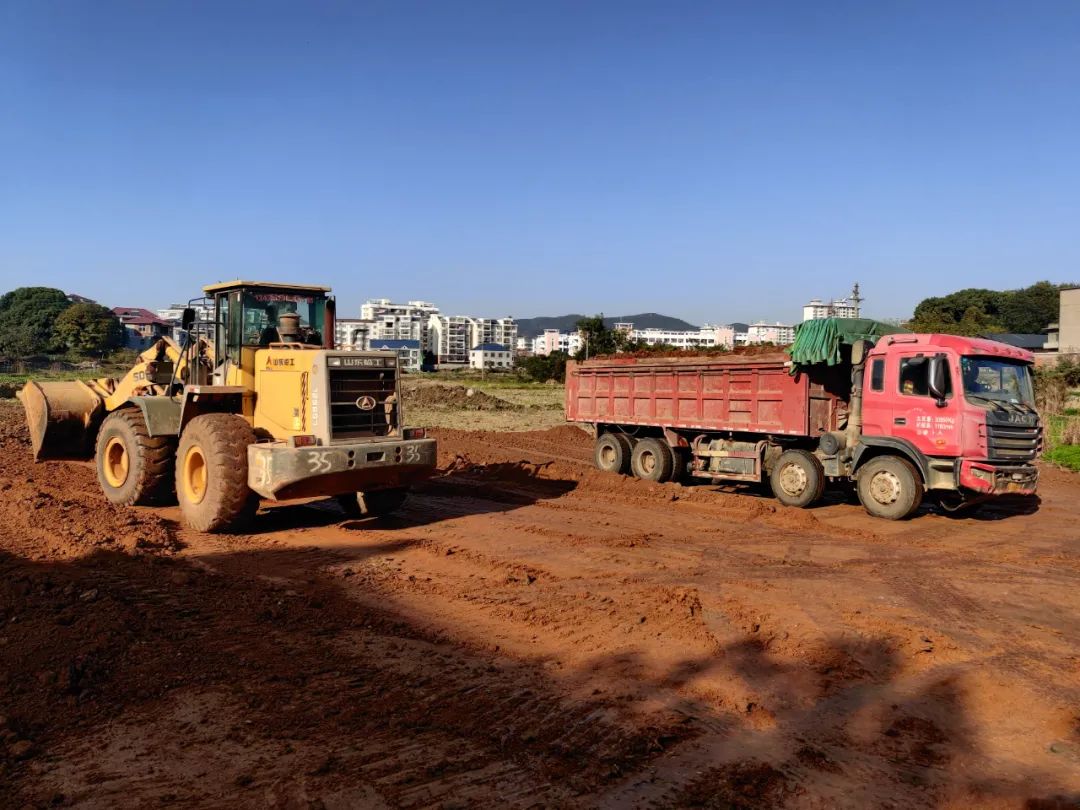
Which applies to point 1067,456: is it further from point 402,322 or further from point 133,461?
point 402,322

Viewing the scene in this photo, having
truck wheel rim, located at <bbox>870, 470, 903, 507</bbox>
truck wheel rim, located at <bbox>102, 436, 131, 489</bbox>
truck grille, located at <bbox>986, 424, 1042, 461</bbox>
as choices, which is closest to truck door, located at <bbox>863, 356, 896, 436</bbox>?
truck wheel rim, located at <bbox>870, 470, 903, 507</bbox>

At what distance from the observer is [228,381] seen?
33.4 feet

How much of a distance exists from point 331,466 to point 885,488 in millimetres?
7872

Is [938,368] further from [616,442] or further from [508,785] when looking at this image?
[508,785]

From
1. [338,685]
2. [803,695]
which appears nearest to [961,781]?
[803,695]

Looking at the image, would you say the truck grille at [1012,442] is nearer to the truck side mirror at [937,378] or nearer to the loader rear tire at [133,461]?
the truck side mirror at [937,378]

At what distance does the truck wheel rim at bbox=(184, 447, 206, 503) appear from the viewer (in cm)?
977

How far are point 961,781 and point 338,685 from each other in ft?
11.8

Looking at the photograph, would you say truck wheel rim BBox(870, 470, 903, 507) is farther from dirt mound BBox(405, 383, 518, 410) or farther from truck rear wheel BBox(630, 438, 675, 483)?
dirt mound BBox(405, 383, 518, 410)

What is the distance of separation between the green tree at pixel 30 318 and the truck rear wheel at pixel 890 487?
79.4 m

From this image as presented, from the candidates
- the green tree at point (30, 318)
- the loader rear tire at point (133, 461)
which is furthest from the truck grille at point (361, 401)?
the green tree at point (30, 318)

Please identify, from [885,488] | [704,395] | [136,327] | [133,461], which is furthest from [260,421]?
[136,327]

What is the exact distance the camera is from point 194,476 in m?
9.94

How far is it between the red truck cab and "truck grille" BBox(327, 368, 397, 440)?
23.0 feet
